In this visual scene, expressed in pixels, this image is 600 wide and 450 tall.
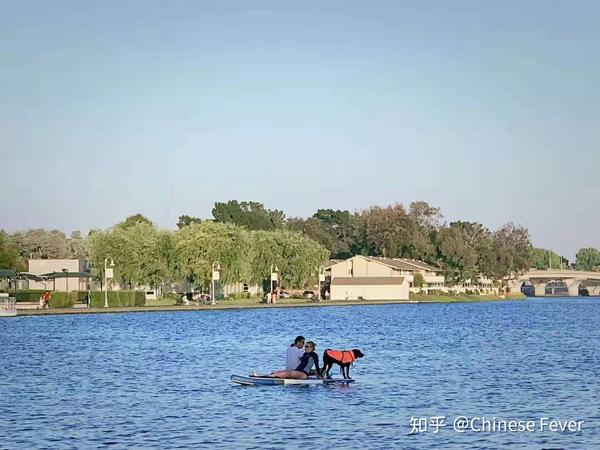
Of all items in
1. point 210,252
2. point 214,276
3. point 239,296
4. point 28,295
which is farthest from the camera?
point 239,296

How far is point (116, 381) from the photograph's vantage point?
49312 millimetres

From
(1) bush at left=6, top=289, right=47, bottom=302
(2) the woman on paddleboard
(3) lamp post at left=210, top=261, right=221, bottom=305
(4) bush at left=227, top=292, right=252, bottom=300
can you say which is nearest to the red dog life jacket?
(2) the woman on paddleboard

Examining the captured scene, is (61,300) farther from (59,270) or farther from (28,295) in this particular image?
(59,270)

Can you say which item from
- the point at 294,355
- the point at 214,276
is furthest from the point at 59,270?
the point at 294,355

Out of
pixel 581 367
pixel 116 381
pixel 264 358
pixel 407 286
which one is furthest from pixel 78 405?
pixel 407 286

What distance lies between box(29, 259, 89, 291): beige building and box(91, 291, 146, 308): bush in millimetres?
20676

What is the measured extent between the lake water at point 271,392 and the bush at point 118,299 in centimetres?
4078

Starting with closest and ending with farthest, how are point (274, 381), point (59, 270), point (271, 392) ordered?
point (271, 392) < point (274, 381) < point (59, 270)

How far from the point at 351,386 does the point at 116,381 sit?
422 inches

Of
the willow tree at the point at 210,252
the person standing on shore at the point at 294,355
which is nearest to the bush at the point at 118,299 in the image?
the willow tree at the point at 210,252

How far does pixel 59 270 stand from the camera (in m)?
160

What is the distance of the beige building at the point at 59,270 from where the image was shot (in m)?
149

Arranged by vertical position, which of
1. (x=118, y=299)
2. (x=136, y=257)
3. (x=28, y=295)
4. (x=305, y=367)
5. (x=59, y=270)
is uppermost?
(x=136, y=257)

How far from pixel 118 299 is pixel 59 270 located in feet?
115
